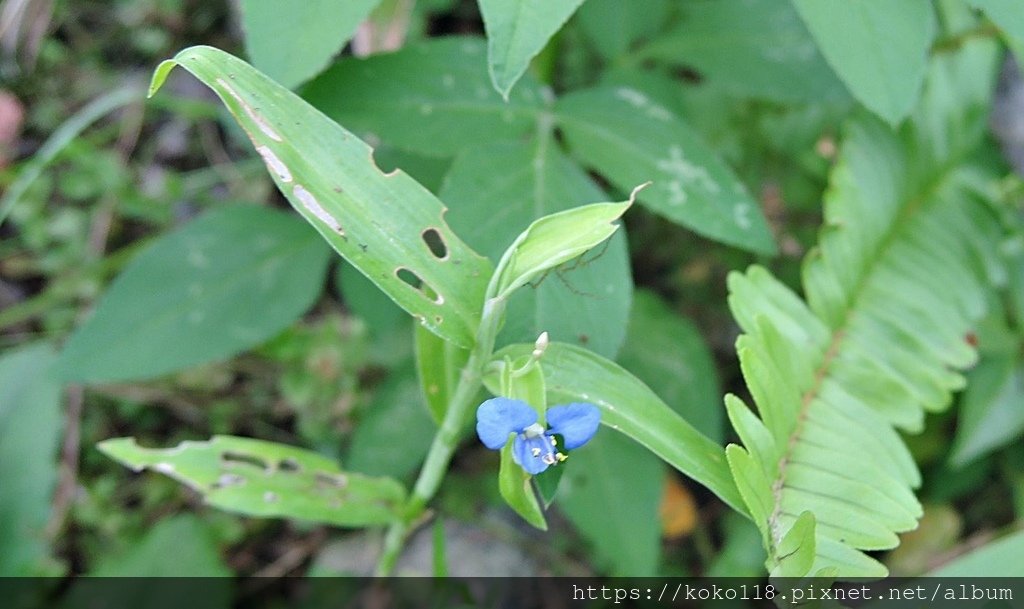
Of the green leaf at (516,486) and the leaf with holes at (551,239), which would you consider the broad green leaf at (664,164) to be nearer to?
the leaf with holes at (551,239)

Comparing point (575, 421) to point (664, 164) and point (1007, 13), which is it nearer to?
point (664, 164)

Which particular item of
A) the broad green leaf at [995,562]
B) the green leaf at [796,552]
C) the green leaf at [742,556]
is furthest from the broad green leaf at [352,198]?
the green leaf at [742,556]

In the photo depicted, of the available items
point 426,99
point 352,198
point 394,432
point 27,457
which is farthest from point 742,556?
point 27,457

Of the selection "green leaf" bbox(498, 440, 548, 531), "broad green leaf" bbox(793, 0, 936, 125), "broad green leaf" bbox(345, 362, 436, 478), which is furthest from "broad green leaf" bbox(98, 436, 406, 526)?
"broad green leaf" bbox(793, 0, 936, 125)

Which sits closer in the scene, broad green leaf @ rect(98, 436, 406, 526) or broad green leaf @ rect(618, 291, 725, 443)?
broad green leaf @ rect(98, 436, 406, 526)

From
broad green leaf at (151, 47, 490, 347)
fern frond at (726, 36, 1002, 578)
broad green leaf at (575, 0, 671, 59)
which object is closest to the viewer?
broad green leaf at (151, 47, 490, 347)

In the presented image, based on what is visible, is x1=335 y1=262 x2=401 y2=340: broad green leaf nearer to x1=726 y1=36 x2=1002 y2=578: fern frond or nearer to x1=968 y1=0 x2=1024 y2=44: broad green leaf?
x1=726 y1=36 x2=1002 y2=578: fern frond
